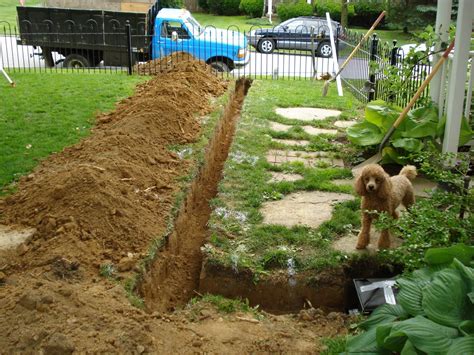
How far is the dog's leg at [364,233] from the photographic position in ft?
16.3

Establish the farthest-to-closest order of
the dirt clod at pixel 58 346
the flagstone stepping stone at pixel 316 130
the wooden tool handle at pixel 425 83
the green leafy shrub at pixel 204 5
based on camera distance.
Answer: the green leafy shrub at pixel 204 5 < the flagstone stepping stone at pixel 316 130 < the wooden tool handle at pixel 425 83 < the dirt clod at pixel 58 346

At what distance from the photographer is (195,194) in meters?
6.77

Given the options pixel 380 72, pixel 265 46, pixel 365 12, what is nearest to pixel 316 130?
pixel 380 72

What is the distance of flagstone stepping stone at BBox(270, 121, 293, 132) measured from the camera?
9301mm

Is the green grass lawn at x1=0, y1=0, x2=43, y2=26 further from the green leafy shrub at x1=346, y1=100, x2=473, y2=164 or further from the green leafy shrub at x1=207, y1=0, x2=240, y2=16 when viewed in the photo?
the green leafy shrub at x1=346, y1=100, x2=473, y2=164

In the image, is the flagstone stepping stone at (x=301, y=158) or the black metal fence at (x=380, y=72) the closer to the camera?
the flagstone stepping stone at (x=301, y=158)

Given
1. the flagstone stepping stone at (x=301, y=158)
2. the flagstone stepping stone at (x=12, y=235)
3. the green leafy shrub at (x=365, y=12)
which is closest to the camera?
the flagstone stepping stone at (x=12, y=235)

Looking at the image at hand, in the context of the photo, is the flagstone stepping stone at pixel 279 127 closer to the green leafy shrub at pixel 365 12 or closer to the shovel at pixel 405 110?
the shovel at pixel 405 110

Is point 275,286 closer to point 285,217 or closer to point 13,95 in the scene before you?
point 285,217

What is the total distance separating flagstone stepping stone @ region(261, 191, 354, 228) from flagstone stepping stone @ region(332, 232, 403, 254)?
0.39 metres

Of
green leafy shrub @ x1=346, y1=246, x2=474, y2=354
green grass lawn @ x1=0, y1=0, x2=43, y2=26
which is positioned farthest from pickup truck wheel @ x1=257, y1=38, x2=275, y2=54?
green leafy shrub @ x1=346, y1=246, x2=474, y2=354

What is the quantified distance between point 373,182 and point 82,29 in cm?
1289

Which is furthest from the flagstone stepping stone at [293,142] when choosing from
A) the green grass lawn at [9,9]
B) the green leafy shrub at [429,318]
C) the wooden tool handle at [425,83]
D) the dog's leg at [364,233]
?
the green grass lawn at [9,9]

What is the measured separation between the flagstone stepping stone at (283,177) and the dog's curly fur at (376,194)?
1859 millimetres
